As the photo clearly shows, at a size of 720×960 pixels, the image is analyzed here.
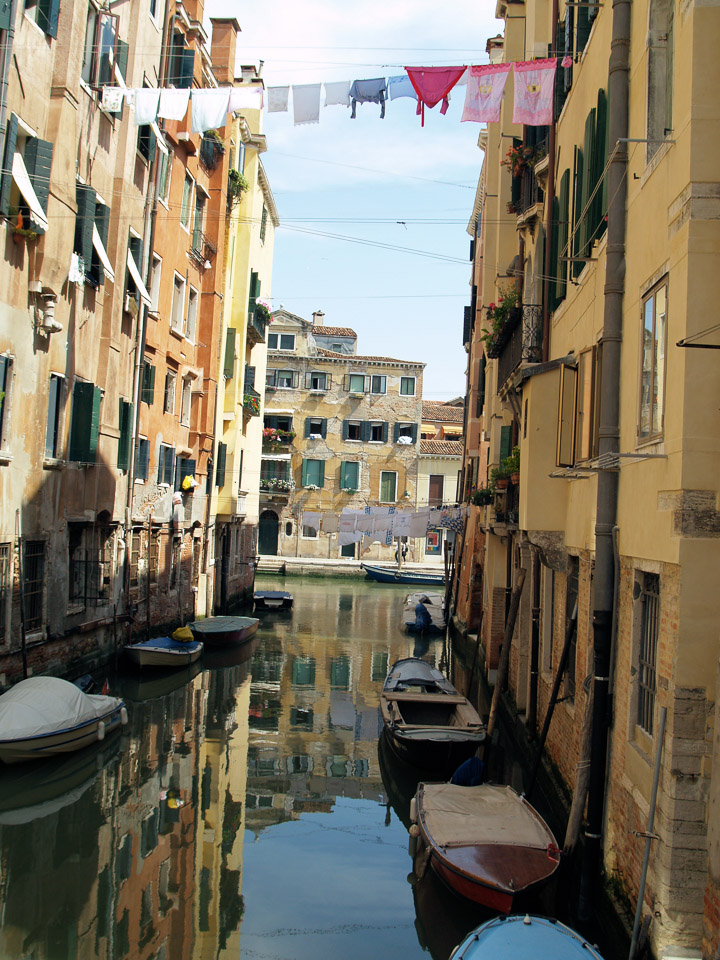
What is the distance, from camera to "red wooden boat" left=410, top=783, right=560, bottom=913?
7.91m

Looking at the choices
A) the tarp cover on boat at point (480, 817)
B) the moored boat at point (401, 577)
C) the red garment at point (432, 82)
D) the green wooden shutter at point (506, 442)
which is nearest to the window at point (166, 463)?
the green wooden shutter at point (506, 442)

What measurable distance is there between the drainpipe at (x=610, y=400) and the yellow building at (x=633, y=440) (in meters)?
0.02

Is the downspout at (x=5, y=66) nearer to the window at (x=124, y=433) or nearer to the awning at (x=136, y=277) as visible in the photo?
the awning at (x=136, y=277)

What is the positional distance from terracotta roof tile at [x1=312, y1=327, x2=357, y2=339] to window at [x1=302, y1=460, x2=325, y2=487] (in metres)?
7.94

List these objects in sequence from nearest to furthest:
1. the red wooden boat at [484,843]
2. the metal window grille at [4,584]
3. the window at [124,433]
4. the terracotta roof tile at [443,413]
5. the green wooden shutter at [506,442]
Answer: the red wooden boat at [484,843], the metal window grille at [4,584], the green wooden shutter at [506,442], the window at [124,433], the terracotta roof tile at [443,413]

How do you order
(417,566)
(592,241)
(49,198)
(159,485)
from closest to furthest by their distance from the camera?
(592,241)
(49,198)
(159,485)
(417,566)

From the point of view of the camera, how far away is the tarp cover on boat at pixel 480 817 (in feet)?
28.1

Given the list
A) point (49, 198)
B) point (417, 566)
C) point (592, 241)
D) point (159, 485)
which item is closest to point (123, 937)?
point (592, 241)

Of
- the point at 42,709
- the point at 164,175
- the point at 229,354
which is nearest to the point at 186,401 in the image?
the point at 229,354

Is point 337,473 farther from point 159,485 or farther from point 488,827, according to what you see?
point 488,827

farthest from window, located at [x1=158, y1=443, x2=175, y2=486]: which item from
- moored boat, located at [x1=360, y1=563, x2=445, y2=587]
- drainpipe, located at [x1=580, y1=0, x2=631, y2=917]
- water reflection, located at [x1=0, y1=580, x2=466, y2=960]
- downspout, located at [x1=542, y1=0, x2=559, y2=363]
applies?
moored boat, located at [x1=360, y1=563, x2=445, y2=587]

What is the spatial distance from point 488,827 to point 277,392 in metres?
43.7

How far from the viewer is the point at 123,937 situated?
7895mm

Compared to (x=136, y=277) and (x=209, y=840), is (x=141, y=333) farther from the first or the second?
(x=209, y=840)
